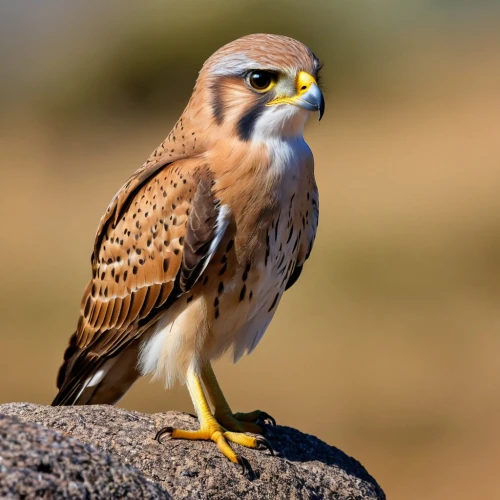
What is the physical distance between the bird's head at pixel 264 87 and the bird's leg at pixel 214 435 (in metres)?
1.34

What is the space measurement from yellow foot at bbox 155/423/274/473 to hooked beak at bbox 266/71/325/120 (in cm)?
155

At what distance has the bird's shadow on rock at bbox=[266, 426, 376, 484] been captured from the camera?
5.50 metres

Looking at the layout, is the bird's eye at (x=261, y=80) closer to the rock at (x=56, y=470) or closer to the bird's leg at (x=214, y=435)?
the bird's leg at (x=214, y=435)

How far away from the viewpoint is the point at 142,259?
5.95m

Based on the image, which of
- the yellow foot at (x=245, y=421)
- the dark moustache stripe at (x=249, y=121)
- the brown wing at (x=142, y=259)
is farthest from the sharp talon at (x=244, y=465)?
the dark moustache stripe at (x=249, y=121)

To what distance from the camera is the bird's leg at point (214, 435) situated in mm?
5121

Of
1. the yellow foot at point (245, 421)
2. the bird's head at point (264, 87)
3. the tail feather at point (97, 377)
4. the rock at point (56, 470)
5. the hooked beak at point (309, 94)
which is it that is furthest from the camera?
the tail feather at point (97, 377)

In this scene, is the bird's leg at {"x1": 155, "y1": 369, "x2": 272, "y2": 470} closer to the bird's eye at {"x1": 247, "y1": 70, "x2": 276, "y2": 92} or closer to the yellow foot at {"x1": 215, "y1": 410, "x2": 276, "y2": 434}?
the yellow foot at {"x1": 215, "y1": 410, "x2": 276, "y2": 434}

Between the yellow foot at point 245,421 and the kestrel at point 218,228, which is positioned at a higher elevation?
the kestrel at point 218,228

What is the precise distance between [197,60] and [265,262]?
23.2 metres

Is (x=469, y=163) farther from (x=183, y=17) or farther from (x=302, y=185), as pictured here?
(x=302, y=185)

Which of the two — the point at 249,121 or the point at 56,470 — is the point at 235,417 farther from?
the point at 56,470

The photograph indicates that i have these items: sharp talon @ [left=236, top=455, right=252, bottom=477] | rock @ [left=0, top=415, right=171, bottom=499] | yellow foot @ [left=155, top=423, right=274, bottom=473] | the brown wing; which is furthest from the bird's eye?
rock @ [left=0, top=415, right=171, bottom=499]

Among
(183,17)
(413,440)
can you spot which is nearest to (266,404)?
(413,440)
